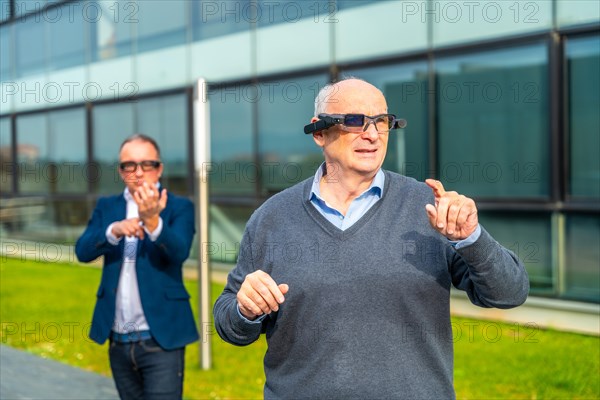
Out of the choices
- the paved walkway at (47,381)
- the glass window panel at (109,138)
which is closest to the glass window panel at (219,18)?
the glass window panel at (109,138)

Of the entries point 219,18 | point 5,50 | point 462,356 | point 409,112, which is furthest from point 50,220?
point 462,356

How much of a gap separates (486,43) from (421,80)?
1.06 metres

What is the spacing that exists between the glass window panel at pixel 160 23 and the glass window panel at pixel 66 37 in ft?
8.16

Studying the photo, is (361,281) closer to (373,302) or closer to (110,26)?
(373,302)

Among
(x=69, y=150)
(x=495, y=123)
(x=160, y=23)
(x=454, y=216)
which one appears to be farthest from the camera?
(x=69, y=150)

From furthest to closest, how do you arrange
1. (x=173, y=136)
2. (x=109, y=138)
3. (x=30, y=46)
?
1. (x=30, y=46)
2. (x=109, y=138)
3. (x=173, y=136)

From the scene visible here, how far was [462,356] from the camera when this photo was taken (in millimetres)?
7449

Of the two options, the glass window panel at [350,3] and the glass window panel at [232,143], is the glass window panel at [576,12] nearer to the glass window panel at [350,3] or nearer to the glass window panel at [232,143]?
the glass window panel at [350,3]

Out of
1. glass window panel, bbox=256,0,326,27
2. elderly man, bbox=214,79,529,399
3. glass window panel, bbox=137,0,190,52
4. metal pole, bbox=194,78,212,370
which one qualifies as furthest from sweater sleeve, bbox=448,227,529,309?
glass window panel, bbox=137,0,190,52

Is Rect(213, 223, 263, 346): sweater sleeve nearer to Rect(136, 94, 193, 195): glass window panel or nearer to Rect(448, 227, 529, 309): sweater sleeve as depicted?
Rect(448, 227, 529, 309): sweater sleeve

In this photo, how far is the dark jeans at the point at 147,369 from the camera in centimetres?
387

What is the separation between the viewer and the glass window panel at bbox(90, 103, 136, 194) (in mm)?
15977

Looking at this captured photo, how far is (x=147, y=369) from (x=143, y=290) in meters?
0.42

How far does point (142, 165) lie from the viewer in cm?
400
